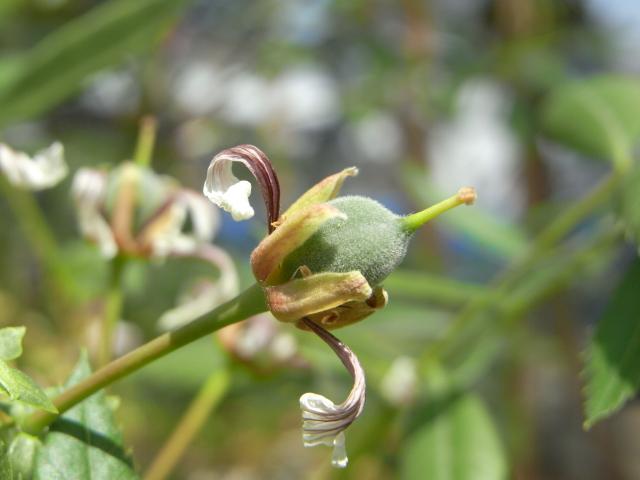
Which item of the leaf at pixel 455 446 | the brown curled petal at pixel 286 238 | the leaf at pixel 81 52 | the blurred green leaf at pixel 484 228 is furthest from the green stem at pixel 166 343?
the blurred green leaf at pixel 484 228

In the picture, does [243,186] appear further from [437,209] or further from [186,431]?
[186,431]

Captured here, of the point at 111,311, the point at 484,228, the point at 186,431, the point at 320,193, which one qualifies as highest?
the point at 320,193

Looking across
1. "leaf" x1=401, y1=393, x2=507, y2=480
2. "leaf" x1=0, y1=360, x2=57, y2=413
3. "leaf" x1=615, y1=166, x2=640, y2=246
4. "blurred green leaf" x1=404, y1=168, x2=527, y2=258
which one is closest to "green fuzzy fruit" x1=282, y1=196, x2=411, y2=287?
"leaf" x1=0, y1=360, x2=57, y2=413

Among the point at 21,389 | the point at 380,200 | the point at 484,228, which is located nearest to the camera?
the point at 21,389

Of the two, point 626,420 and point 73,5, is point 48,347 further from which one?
point 626,420

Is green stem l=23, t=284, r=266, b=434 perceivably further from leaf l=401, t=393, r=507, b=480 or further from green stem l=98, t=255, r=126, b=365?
leaf l=401, t=393, r=507, b=480

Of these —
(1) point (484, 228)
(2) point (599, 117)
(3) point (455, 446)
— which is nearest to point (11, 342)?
(3) point (455, 446)
